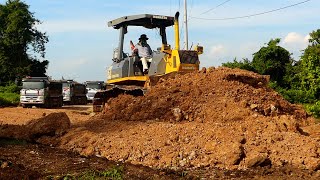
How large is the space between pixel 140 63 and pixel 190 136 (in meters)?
7.05

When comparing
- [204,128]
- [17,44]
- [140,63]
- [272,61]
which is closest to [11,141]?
[204,128]

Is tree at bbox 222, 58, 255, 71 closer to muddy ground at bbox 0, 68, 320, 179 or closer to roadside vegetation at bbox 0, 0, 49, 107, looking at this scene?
muddy ground at bbox 0, 68, 320, 179

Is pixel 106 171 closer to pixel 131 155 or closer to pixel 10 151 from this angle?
pixel 131 155

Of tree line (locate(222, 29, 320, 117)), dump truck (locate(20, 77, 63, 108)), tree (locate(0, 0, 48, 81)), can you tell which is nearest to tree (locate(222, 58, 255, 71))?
tree line (locate(222, 29, 320, 117))

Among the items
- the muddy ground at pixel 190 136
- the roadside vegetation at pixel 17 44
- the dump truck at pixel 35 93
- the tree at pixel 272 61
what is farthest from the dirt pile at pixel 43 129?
the roadside vegetation at pixel 17 44

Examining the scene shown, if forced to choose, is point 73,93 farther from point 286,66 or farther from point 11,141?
point 11,141

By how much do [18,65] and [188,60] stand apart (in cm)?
4116

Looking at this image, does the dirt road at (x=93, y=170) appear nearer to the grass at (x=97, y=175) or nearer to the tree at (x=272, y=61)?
the grass at (x=97, y=175)

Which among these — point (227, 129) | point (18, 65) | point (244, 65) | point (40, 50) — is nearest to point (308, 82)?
point (244, 65)

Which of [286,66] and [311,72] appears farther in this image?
[286,66]

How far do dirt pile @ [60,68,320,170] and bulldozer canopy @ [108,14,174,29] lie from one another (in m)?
3.01

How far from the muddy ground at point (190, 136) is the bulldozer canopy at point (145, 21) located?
3038 millimetres

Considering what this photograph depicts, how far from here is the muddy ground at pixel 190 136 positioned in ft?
28.0

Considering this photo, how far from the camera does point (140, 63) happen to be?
54.0 feet
